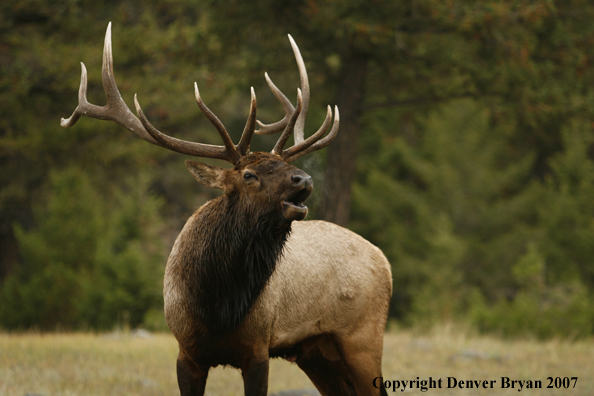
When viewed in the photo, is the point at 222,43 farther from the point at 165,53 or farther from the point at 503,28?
the point at 503,28

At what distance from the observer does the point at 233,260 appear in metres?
3.94

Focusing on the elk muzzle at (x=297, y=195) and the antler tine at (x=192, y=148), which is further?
the antler tine at (x=192, y=148)

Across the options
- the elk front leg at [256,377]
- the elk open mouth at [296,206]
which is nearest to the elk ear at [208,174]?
the elk open mouth at [296,206]

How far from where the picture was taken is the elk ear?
405 cm

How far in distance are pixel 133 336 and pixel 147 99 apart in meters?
3.73

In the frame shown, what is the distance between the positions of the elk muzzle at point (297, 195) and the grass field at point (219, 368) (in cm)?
252

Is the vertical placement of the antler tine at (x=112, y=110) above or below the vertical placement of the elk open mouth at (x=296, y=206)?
above

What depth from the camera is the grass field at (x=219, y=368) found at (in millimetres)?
5668

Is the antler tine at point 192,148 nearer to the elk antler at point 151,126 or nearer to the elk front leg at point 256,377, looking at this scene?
the elk antler at point 151,126

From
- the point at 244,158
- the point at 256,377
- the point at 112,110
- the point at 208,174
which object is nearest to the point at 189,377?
the point at 256,377

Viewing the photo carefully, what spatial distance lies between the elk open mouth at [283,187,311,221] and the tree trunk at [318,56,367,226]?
624 cm

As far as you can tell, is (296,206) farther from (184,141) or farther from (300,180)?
(184,141)

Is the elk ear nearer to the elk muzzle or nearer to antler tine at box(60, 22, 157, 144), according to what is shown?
antler tine at box(60, 22, 157, 144)

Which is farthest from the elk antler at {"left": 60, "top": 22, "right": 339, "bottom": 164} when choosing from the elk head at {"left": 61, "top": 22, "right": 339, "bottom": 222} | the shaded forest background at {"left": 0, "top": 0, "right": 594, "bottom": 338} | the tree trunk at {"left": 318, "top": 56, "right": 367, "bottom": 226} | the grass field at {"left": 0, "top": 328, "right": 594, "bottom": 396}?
the tree trunk at {"left": 318, "top": 56, "right": 367, "bottom": 226}
